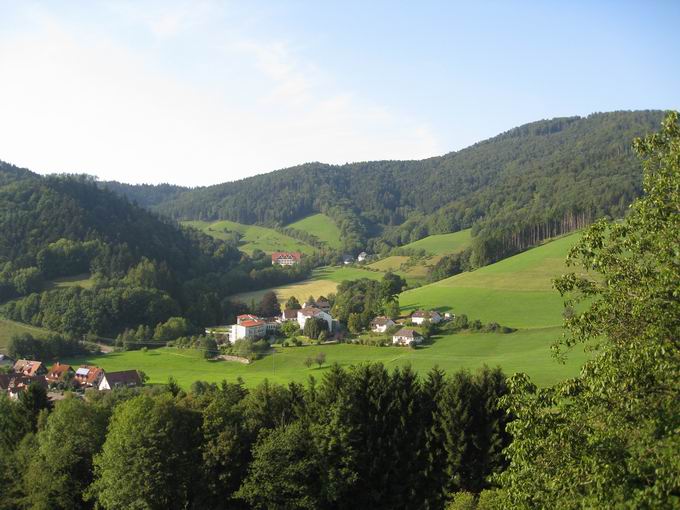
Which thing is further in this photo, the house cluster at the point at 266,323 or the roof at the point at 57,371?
the house cluster at the point at 266,323

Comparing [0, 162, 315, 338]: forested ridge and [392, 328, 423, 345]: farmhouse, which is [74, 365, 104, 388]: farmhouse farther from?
[392, 328, 423, 345]: farmhouse

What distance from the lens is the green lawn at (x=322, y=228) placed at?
161 meters

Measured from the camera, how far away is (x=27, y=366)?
56.5 meters

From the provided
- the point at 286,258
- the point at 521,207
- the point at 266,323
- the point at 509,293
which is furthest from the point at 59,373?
the point at 521,207

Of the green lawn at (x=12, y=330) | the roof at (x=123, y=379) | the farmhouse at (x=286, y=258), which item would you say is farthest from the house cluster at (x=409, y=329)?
the farmhouse at (x=286, y=258)

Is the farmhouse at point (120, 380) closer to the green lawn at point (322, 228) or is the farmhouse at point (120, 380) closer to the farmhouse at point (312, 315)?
the farmhouse at point (312, 315)

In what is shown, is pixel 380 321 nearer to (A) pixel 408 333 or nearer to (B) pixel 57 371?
(A) pixel 408 333

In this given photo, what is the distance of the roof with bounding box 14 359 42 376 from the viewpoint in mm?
55531

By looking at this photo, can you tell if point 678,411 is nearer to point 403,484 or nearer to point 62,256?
point 403,484

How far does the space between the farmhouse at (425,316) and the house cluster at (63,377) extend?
31.3 meters

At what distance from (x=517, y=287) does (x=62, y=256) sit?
7066cm

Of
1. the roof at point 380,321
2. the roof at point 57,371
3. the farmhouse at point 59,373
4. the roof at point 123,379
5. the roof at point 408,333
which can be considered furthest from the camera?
the roof at point 380,321

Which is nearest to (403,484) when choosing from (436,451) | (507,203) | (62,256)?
(436,451)

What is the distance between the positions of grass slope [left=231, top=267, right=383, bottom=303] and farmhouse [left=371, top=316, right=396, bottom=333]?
94.7 feet
